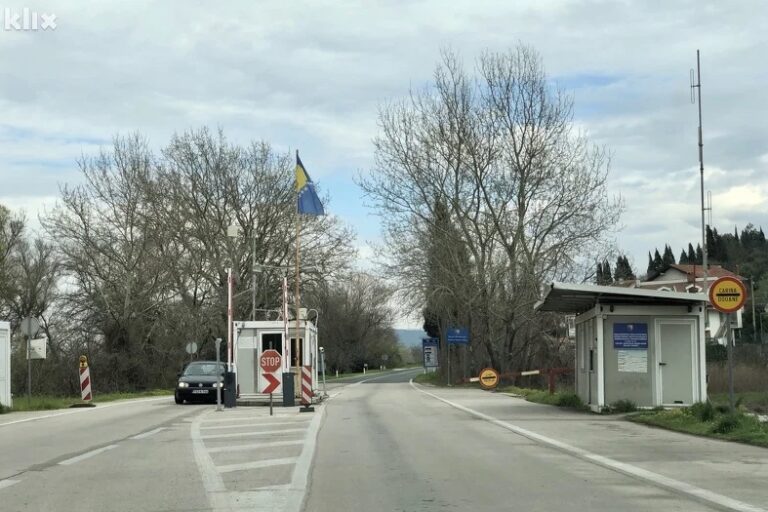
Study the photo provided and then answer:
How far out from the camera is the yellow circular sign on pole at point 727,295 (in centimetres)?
1625

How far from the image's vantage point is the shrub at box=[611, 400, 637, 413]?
21.2 m

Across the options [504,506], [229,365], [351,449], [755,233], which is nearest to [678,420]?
[351,449]

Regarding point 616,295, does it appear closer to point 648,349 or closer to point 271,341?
point 648,349

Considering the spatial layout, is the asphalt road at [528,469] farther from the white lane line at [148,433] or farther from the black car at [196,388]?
the black car at [196,388]

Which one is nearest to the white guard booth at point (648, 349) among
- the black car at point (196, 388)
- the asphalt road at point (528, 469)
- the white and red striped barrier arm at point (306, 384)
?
the asphalt road at point (528, 469)

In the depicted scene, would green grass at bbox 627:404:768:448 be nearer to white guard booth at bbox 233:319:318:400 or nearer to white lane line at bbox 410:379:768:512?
white lane line at bbox 410:379:768:512

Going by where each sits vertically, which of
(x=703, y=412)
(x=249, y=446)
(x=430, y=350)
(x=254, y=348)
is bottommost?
(x=430, y=350)

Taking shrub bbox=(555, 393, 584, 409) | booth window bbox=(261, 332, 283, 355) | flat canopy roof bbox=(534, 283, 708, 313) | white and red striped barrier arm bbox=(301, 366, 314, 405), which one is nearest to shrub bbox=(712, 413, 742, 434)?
flat canopy roof bbox=(534, 283, 708, 313)

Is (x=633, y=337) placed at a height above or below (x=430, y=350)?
above

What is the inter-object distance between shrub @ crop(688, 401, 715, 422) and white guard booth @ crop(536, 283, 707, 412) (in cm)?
284

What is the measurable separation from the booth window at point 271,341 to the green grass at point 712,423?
1259cm

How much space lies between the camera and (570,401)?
24578mm

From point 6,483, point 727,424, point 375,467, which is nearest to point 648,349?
point 727,424

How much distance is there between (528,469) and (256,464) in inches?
142
